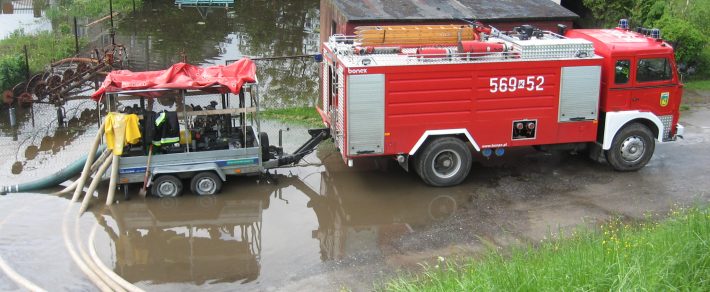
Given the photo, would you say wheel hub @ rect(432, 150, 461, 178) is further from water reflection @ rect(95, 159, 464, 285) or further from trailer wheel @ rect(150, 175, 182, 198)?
trailer wheel @ rect(150, 175, 182, 198)

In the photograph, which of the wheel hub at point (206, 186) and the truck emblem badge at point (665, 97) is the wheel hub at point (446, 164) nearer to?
the wheel hub at point (206, 186)

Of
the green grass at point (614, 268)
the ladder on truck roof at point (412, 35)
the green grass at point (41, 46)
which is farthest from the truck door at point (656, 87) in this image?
the green grass at point (41, 46)

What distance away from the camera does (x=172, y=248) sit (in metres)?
10.3

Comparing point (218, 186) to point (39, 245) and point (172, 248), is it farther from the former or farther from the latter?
point (39, 245)

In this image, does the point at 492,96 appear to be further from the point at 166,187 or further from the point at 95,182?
the point at 95,182

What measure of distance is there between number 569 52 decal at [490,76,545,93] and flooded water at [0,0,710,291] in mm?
1802

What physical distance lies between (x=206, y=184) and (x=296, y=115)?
200 inches

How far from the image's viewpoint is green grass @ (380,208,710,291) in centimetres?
659

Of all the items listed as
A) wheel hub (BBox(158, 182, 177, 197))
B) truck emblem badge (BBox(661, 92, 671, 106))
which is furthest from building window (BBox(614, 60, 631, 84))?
wheel hub (BBox(158, 182, 177, 197))

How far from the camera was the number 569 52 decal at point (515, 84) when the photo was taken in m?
12.3

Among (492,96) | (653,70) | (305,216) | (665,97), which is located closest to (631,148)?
(665,97)

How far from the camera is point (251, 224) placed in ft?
36.8

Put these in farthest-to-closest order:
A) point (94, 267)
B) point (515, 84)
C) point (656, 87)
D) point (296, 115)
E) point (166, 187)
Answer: point (296, 115)
point (656, 87)
point (515, 84)
point (166, 187)
point (94, 267)

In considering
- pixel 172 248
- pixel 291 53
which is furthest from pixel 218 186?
pixel 291 53
